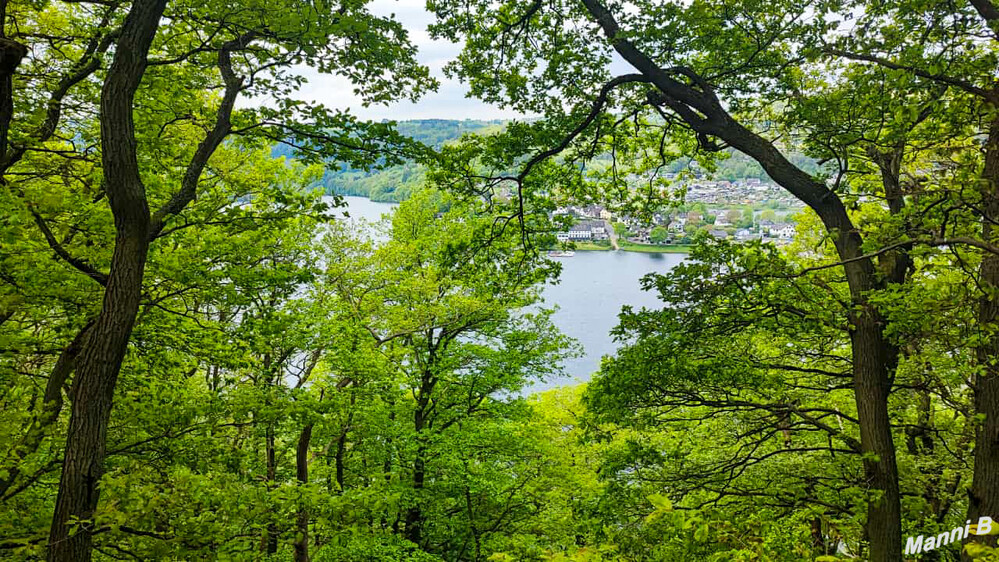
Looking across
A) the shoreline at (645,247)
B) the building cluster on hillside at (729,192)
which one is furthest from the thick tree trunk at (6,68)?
the building cluster on hillside at (729,192)

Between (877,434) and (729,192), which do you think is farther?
(729,192)

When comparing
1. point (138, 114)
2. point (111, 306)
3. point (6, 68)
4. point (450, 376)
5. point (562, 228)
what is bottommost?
point (111, 306)

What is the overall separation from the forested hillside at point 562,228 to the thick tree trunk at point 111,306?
0.02m

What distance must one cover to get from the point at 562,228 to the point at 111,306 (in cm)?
443

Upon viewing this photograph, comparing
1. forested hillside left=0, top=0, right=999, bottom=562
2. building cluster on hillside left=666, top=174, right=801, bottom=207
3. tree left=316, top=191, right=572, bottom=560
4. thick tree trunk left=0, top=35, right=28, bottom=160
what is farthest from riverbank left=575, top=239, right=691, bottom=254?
thick tree trunk left=0, top=35, right=28, bottom=160

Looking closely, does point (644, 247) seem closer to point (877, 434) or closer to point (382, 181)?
point (382, 181)

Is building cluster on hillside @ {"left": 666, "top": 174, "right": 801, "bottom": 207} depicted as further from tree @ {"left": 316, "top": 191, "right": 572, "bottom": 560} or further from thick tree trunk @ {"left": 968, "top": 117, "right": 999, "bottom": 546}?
thick tree trunk @ {"left": 968, "top": 117, "right": 999, "bottom": 546}

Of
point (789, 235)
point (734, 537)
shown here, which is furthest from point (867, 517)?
point (789, 235)

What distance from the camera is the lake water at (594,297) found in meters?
34.1

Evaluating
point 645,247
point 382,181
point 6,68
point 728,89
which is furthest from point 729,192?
point 382,181

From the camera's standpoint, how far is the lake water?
3409cm

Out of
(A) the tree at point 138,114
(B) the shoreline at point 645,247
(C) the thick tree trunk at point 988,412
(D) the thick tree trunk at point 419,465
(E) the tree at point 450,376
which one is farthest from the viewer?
(E) the tree at point 450,376

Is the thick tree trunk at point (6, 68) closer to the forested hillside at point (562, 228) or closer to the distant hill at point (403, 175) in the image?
the forested hillside at point (562, 228)

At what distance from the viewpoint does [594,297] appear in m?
46.2
